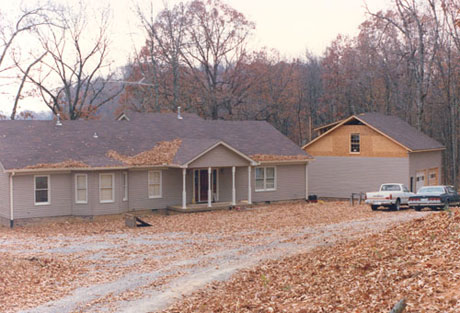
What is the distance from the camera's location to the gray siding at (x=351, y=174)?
4169 cm

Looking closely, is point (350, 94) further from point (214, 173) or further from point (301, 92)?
point (214, 173)

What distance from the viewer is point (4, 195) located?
30281mm

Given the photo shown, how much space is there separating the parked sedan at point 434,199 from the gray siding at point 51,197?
18096 millimetres

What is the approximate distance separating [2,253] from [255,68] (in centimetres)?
4218

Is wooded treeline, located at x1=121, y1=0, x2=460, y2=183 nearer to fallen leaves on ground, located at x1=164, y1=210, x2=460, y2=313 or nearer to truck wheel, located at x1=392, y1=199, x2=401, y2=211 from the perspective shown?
truck wheel, located at x1=392, y1=199, x2=401, y2=211

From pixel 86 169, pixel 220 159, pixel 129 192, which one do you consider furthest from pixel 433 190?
pixel 86 169

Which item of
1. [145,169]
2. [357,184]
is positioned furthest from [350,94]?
[145,169]

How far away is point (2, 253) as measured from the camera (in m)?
20.8

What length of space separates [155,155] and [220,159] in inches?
150

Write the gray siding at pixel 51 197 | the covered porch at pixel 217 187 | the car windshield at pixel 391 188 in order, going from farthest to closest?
the covered porch at pixel 217 187 < the car windshield at pixel 391 188 < the gray siding at pixel 51 197

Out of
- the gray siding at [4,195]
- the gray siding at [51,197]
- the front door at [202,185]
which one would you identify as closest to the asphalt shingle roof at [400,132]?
the front door at [202,185]

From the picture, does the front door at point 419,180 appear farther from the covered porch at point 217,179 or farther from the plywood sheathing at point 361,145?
the covered porch at point 217,179

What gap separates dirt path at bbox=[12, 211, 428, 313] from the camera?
1427 cm

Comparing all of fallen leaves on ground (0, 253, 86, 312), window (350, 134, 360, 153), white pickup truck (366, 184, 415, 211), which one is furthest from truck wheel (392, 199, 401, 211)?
fallen leaves on ground (0, 253, 86, 312)
